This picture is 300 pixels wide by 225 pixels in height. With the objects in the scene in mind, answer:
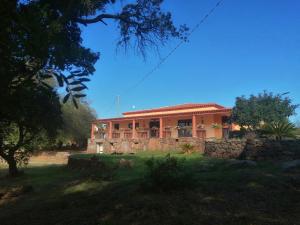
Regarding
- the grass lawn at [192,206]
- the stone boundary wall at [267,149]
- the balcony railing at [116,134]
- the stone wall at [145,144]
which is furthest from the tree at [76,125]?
the grass lawn at [192,206]

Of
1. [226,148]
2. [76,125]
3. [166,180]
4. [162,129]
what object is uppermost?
[76,125]

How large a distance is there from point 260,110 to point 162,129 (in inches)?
459

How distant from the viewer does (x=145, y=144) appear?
1453 inches

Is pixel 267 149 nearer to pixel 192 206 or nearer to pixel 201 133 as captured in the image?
pixel 192 206

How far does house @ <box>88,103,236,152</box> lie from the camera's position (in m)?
35.3

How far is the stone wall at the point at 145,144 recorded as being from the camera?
31422 mm

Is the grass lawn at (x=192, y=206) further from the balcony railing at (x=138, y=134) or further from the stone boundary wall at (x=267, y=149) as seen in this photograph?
the balcony railing at (x=138, y=134)

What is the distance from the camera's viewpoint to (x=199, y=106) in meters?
41.3

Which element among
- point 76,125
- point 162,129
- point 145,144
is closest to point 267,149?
point 145,144

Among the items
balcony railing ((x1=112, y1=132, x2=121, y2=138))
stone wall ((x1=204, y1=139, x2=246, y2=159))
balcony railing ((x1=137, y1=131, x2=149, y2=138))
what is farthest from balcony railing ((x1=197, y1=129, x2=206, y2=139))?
stone wall ((x1=204, y1=139, x2=246, y2=159))

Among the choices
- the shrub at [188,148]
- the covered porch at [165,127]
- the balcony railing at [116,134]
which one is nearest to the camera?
the shrub at [188,148]

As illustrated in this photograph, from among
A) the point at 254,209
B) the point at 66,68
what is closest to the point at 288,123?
the point at 254,209

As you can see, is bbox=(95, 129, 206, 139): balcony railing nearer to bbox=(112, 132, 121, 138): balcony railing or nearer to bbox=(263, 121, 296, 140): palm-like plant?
bbox=(112, 132, 121, 138): balcony railing

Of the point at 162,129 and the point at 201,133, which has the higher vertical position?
the point at 162,129
